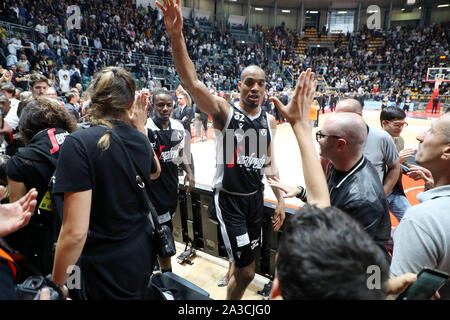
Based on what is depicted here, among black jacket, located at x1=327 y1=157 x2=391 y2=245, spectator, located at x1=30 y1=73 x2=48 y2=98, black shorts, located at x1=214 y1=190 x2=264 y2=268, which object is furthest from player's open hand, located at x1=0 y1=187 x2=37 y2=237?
spectator, located at x1=30 y1=73 x2=48 y2=98

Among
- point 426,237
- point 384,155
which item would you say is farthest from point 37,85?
point 426,237

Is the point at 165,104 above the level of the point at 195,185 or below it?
above

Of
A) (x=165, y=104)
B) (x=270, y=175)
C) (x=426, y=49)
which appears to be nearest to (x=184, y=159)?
(x=165, y=104)

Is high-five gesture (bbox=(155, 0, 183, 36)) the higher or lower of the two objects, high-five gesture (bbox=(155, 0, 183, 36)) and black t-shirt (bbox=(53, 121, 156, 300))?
the higher

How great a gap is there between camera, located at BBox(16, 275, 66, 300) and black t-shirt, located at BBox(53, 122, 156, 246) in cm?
38

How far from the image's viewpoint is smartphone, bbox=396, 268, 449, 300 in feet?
2.79

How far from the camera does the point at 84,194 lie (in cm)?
132

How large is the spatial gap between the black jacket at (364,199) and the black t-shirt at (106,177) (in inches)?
45.3

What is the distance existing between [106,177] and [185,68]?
96cm

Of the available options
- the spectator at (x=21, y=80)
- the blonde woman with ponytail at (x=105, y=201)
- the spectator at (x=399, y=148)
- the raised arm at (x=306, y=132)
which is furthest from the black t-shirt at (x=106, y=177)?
the spectator at (x=21, y=80)

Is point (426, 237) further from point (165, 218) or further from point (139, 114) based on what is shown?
point (165, 218)

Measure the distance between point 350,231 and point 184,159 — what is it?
2.59 metres

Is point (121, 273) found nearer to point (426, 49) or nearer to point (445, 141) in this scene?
point (445, 141)

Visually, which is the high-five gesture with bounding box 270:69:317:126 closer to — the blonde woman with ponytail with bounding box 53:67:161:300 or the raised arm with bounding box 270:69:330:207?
the raised arm with bounding box 270:69:330:207
